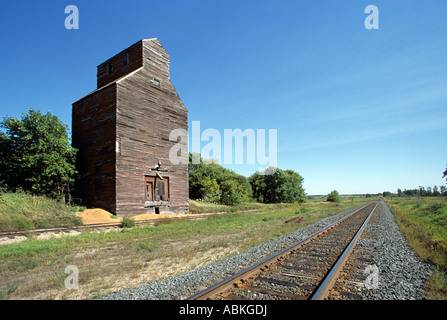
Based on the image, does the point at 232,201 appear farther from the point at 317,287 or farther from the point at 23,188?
the point at 317,287

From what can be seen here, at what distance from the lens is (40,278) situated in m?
5.76

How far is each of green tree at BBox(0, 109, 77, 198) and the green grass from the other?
3.07m

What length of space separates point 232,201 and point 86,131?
25934 mm

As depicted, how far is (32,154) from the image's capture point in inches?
680

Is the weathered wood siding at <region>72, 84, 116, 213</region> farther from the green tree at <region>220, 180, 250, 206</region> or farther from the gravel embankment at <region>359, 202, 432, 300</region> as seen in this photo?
the green tree at <region>220, 180, 250, 206</region>

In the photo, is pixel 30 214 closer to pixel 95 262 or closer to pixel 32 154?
pixel 32 154

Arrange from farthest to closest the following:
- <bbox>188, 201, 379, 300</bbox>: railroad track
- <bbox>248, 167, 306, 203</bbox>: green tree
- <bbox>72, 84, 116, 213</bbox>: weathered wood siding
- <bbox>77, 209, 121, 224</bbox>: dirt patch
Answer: <bbox>248, 167, 306, 203</bbox>: green tree < <bbox>72, 84, 116, 213</bbox>: weathered wood siding < <bbox>77, 209, 121, 224</bbox>: dirt patch < <bbox>188, 201, 379, 300</bbox>: railroad track

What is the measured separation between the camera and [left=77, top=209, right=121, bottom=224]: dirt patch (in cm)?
1598

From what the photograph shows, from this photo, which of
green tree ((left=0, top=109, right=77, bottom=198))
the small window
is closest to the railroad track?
green tree ((left=0, top=109, right=77, bottom=198))

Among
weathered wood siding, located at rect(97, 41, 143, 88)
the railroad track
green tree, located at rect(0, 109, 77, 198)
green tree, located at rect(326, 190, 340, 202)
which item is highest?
weathered wood siding, located at rect(97, 41, 143, 88)

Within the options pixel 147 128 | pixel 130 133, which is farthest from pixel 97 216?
pixel 147 128

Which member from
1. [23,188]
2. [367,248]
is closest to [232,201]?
[23,188]

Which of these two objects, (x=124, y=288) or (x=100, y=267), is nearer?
(x=124, y=288)

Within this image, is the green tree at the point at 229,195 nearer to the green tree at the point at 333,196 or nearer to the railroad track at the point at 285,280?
the railroad track at the point at 285,280
